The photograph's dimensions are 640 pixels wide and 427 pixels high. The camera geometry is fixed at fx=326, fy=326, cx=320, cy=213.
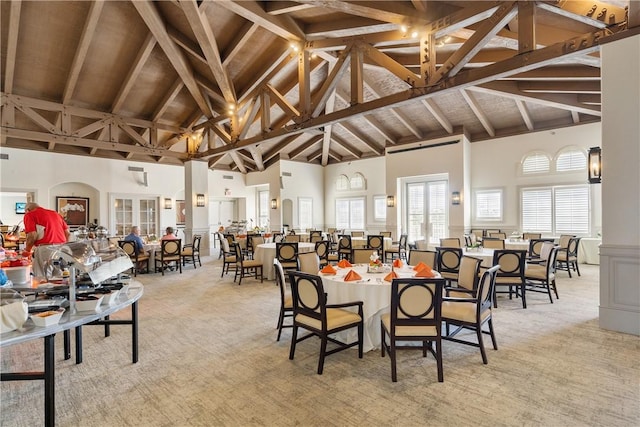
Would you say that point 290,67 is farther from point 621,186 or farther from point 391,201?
point 621,186

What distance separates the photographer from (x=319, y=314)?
305 cm

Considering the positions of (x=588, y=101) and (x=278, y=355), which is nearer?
(x=278, y=355)

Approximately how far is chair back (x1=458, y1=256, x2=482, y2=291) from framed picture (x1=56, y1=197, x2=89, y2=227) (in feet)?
37.7

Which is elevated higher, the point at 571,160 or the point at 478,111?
the point at 478,111

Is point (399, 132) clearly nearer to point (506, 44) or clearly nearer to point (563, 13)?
point (506, 44)

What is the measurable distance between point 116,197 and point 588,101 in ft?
45.0

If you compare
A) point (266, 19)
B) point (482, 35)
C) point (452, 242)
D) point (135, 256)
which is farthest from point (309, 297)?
point (135, 256)

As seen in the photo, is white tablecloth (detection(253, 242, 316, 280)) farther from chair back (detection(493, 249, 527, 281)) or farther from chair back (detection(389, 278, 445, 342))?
chair back (detection(389, 278, 445, 342))

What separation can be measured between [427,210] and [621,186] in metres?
7.46

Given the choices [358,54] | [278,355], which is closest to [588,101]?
[358,54]

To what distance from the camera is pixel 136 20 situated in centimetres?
655

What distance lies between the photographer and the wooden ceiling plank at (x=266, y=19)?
5109 mm

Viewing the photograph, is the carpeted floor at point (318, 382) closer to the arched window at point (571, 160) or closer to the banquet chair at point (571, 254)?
the banquet chair at point (571, 254)

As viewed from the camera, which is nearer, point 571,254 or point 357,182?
point 571,254
